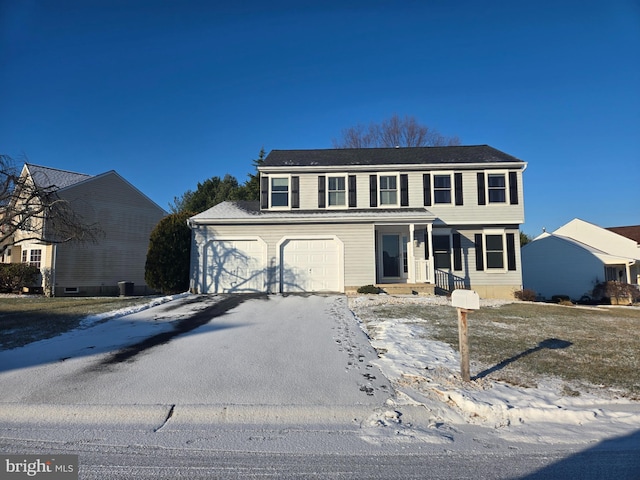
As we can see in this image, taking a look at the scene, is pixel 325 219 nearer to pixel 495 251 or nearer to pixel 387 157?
pixel 387 157

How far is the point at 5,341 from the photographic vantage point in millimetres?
6922

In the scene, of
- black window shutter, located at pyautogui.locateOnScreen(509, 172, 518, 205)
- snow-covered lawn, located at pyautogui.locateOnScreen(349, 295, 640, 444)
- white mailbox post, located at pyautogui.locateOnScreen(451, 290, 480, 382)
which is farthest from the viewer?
black window shutter, located at pyautogui.locateOnScreen(509, 172, 518, 205)

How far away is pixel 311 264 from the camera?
1545 centimetres

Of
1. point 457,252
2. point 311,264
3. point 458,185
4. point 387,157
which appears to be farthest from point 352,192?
point 457,252

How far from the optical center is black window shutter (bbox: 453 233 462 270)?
16.4 metres

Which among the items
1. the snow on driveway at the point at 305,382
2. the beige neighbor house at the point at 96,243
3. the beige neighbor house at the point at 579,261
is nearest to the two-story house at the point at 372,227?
the snow on driveway at the point at 305,382

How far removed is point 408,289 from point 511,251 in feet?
18.0

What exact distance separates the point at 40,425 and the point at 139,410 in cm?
96

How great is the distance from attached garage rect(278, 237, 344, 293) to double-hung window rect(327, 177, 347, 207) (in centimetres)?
225

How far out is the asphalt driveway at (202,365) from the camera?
14.8ft

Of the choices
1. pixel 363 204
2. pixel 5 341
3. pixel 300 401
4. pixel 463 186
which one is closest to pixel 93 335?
pixel 5 341


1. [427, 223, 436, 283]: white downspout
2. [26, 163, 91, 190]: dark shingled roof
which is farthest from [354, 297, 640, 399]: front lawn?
[26, 163, 91, 190]: dark shingled roof

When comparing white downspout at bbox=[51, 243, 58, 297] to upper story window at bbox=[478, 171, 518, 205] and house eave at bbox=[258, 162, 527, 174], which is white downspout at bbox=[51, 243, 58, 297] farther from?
upper story window at bbox=[478, 171, 518, 205]

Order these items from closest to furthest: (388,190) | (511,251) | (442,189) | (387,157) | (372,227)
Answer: (372,227) → (511,251) → (442,189) → (388,190) → (387,157)
